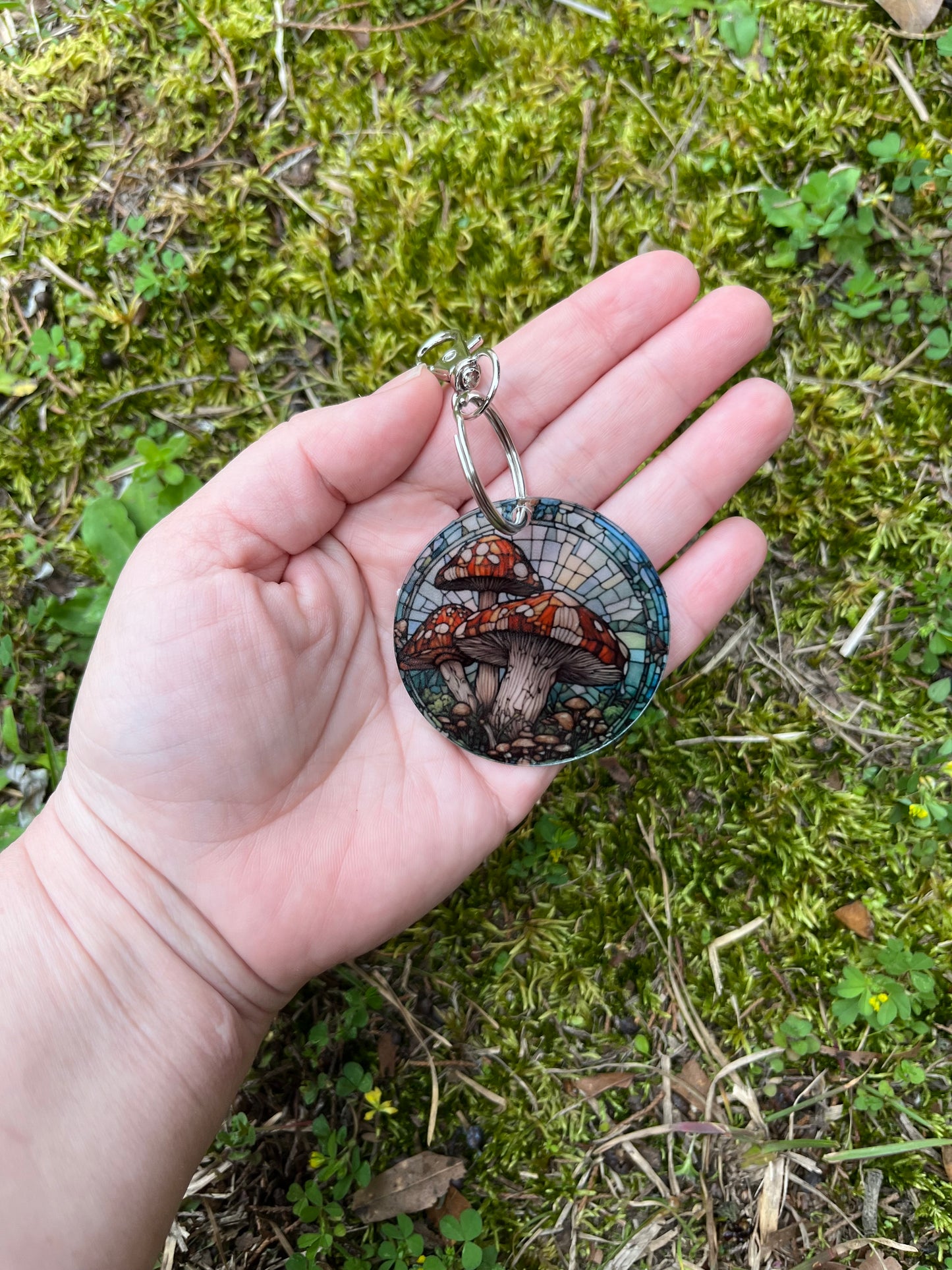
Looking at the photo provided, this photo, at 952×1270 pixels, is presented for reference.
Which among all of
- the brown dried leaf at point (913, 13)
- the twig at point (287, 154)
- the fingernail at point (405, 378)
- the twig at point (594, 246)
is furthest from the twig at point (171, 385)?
the brown dried leaf at point (913, 13)

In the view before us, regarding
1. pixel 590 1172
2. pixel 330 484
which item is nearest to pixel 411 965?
pixel 590 1172

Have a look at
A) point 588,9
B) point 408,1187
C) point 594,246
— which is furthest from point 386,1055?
point 588,9

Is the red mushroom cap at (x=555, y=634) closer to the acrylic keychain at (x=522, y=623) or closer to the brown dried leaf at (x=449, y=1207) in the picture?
the acrylic keychain at (x=522, y=623)

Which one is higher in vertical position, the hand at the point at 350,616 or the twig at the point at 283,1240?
the hand at the point at 350,616

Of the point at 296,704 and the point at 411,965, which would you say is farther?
the point at 411,965

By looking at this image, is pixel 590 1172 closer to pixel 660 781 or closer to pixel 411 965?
pixel 411 965
